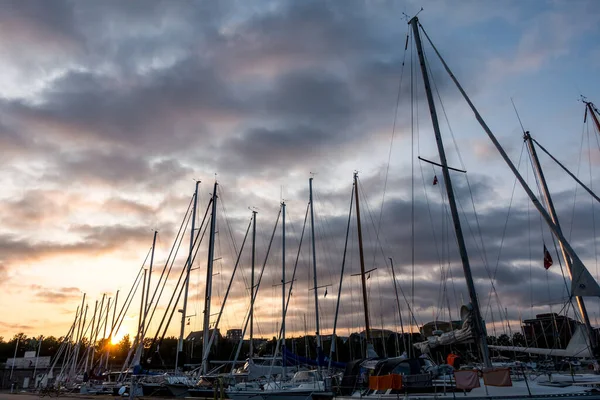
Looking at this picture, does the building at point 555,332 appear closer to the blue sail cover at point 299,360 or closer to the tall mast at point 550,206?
the tall mast at point 550,206

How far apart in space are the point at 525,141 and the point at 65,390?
52356 millimetres

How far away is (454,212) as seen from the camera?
63.2 feet

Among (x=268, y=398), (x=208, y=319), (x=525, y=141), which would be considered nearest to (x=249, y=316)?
(x=208, y=319)

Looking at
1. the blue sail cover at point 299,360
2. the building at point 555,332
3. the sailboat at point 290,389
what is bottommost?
the sailboat at point 290,389

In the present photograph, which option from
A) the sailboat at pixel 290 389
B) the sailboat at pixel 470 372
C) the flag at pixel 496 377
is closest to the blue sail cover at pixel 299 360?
the sailboat at pixel 290 389

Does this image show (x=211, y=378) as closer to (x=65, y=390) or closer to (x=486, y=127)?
(x=65, y=390)

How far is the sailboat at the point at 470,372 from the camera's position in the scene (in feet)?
52.1

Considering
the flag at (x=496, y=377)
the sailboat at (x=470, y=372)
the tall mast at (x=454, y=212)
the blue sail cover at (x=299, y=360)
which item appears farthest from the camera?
the blue sail cover at (x=299, y=360)

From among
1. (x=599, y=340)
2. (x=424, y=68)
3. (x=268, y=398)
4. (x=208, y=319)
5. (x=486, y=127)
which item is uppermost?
(x=424, y=68)

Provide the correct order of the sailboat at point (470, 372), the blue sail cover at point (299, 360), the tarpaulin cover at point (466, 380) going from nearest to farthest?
the sailboat at point (470, 372) → the tarpaulin cover at point (466, 380) → the blue sail cover at point (299, 360)

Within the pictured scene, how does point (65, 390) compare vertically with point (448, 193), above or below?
below

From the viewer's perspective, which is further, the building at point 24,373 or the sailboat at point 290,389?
the building at point 24,373

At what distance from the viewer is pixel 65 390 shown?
163ft

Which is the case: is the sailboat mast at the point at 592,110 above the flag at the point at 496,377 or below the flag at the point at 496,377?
above
